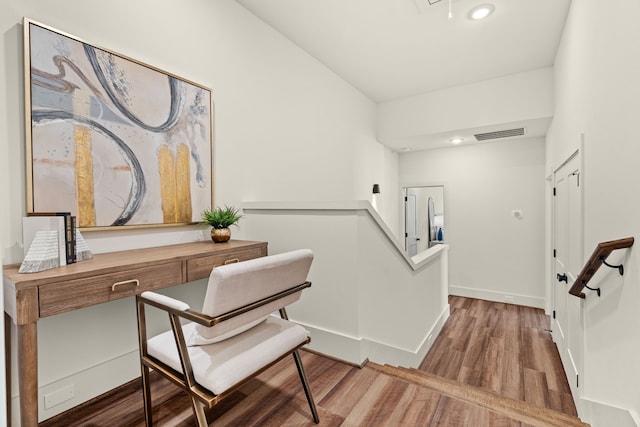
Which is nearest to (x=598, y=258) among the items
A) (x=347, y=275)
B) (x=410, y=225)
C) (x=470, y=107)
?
(x=347, y=275)

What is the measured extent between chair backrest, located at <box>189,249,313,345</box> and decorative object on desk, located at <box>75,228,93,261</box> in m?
0.73

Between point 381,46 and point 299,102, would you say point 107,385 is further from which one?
point 381,46

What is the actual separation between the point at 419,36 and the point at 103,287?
348 centimetres

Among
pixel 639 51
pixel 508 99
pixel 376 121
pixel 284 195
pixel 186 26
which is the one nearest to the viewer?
pixel 639 51

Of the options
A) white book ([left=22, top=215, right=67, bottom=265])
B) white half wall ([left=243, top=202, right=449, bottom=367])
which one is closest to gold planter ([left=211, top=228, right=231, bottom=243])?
white half wall ([left=243, top=202, right=449, bottom=367])

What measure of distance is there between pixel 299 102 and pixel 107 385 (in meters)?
2.95

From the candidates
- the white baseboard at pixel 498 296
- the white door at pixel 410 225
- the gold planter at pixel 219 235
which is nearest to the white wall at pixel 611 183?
the gold planter at pixel 219 235

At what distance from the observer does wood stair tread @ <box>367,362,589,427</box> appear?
1.72 m

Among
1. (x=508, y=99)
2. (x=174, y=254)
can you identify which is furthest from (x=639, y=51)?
(x=508, y=99)

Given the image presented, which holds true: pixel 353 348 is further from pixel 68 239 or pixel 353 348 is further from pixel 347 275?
pixel 68 239

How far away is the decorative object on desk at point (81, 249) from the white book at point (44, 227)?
96 millimetres

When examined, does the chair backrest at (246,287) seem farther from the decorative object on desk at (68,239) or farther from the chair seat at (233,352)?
the decorative object on desk at (68,239)

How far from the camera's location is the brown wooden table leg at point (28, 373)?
3.94 feet

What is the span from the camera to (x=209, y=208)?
8.04 ft
